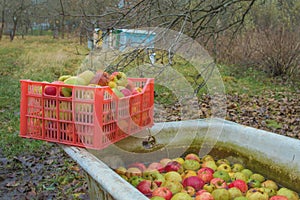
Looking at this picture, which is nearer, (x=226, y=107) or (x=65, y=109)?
(x=65, y=109)

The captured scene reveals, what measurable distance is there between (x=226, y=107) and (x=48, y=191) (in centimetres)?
398

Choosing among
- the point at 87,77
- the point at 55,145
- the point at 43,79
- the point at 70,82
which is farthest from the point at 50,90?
the point at 43,79

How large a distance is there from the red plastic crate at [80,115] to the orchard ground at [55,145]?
1.27 metres

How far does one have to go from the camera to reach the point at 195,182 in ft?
6.84

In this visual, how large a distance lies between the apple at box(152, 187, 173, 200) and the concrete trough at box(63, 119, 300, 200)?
0.33m

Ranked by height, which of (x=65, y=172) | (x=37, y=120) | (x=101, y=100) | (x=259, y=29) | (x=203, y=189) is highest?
(x=259, y=29)

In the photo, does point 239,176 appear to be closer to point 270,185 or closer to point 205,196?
point 270,185

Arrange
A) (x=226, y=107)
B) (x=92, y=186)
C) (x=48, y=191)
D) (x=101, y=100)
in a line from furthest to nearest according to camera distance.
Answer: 1. (x=226, y=107)
2. (x=48, y=191)
3. (x=92, y=186)
4. (x=101, y=100)

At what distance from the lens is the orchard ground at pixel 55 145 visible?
10.7 feet

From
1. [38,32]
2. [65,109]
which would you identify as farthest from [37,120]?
[38,32]

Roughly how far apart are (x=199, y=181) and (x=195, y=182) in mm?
25

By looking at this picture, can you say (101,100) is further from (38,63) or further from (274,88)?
(38,63)

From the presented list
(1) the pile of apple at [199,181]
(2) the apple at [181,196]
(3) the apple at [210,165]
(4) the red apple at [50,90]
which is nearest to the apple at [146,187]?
(1) the pile of apple at [199,181]

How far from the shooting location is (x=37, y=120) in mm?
1938
